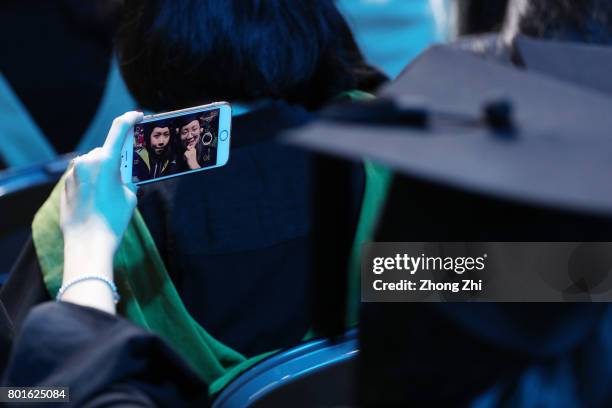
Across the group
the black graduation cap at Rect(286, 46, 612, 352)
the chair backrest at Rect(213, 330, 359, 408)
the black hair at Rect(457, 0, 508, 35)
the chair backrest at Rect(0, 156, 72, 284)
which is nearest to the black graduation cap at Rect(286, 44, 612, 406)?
the black graduation cap at Rect(286, 46, 612, 352)

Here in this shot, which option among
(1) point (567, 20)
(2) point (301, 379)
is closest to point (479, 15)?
(1) point (567, 20)

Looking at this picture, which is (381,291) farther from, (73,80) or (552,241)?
(73,80)

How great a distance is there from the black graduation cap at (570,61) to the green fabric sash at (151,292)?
0.27m

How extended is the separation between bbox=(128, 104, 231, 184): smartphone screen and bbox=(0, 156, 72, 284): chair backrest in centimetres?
81

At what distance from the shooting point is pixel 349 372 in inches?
38.6

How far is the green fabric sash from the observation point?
106 centimetres

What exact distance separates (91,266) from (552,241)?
513 millimetres

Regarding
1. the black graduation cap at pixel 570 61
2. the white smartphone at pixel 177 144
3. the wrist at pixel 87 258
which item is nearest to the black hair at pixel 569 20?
the black graduation cap at pixel 570 61

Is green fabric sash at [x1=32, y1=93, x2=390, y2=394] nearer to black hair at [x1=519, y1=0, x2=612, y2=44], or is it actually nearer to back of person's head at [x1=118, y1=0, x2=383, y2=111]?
back of person's head at [x1=118, y1=0, x2=383, y2=111]

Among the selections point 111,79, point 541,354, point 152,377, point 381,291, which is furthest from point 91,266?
point 111,79

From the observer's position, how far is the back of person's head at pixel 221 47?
1.13 m

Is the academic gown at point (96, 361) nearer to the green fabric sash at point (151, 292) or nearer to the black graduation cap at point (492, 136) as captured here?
the green fabric sash at point (151, 292)

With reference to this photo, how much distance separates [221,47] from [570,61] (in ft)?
1.64

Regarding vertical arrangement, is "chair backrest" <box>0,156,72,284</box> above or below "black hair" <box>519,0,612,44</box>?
below
